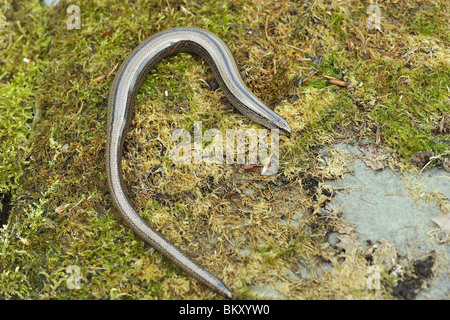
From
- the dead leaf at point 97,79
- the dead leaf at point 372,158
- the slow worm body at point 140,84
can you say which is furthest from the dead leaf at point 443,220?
the dead leaf at point 97,79

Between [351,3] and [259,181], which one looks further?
[351,3]

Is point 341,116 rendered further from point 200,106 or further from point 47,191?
point 47,191

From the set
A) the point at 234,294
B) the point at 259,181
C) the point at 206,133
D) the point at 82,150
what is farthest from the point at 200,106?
the point at 234,294

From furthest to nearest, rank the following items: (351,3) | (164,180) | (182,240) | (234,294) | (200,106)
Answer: (351,3) → (200,106) → (164,180) → (182,240) → (234,294)

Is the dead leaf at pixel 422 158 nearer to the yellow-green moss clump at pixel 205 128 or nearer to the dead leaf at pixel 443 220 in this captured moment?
the yellow-green moss clump at pixel 205 128

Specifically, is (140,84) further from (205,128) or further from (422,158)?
(422,158)

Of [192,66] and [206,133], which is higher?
[192,66]
